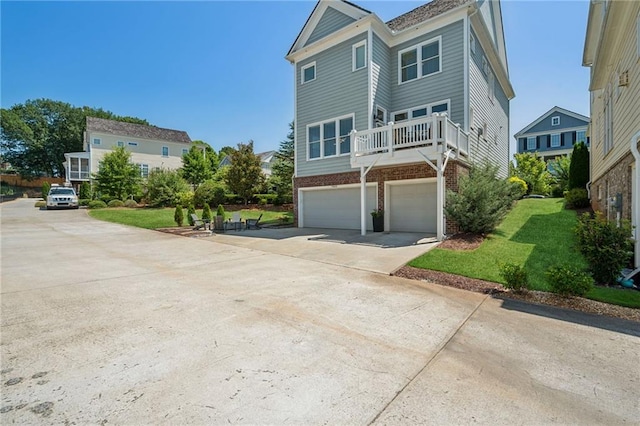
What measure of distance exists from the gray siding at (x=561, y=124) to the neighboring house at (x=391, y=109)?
2470 cm

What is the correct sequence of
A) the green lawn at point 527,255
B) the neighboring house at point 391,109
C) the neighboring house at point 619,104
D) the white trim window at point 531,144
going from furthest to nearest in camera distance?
the white trim window at point 531,144
the neighboring house at point 391,109
the neighboring house at point 619,104
the green lawn at point 527,255

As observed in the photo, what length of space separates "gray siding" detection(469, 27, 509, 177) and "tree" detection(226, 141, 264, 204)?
1769 cm

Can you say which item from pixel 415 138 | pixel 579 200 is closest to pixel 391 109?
pixel 415 138

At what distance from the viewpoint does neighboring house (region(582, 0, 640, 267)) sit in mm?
6766

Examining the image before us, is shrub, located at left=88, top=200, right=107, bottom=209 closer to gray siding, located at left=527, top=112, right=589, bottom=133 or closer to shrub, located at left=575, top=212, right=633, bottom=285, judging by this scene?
shrub, located at left=575, top=212, right=633, bottom=285

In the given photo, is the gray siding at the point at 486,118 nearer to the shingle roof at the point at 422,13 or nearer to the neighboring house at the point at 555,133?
the shingle roof at the point at 422,13

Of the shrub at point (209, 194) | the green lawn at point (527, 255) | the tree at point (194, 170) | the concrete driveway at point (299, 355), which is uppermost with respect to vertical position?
the tree at point (194, 170)

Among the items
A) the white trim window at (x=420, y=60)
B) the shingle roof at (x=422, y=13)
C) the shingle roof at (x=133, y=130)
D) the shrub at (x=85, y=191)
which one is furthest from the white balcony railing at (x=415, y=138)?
the shingle roof at (x=133, y=130)

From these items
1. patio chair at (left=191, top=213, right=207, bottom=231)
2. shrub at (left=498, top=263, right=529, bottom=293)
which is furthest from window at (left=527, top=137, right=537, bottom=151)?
patio chair at (left=191, top=213, right=207, bottom=231)

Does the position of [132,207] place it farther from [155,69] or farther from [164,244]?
[164,244]

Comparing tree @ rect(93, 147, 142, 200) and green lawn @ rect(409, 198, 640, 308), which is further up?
tree @ rect(93, 147, 142, 200)

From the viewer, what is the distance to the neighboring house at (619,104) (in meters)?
6.77

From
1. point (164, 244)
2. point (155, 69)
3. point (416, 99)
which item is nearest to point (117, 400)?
point (164, 244)

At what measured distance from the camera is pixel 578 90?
51.2ft
